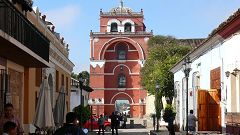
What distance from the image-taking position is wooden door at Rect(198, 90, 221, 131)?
79.9 feet

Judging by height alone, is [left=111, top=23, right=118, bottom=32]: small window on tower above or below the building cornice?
above

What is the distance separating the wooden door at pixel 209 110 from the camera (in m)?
24.4

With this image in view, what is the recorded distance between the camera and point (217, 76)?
23.3 meters

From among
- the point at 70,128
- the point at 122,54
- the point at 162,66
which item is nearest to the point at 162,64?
the point at 162,66

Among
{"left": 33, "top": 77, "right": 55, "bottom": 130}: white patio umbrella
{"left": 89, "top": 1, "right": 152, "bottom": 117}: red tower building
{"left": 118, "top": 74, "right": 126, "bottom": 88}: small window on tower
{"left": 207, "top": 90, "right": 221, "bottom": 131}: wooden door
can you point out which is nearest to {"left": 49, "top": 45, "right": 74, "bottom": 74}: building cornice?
Answer: {"left": 207, "top": 90, "right": 221, "bottom": 131}: wooden door

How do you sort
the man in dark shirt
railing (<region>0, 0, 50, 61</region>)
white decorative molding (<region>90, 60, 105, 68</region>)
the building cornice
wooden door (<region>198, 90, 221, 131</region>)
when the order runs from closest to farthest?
the man in dark shirt → railing (<region>0, 0, 50, 61</region>) → wooden door (<region>198, 90, 221, 131</region>) → the building cornice → white decorative molding (<region>90, 60, 105, 68</region>)

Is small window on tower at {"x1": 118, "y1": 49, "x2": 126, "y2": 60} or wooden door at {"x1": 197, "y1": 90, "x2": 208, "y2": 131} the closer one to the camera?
Answer: wooden door at {"x1": 197, "y1": 90, "x2": 208, "y2": 131}

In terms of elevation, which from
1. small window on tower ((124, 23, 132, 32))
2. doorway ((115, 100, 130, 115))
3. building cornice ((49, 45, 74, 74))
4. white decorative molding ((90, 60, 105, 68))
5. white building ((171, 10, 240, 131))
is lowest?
doorway ((115, 100, 130, 115))

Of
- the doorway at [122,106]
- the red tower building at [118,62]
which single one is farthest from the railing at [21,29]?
the doorway at [122,106]

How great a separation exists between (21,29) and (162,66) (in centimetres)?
4180

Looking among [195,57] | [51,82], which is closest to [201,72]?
[195,57]

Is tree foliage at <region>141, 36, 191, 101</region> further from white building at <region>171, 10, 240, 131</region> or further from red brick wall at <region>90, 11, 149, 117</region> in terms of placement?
white building at <region>171, 10, 240, 131</region>

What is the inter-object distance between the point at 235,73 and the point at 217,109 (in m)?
5.48

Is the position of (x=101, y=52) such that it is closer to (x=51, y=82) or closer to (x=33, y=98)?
(x=51, y=82)
